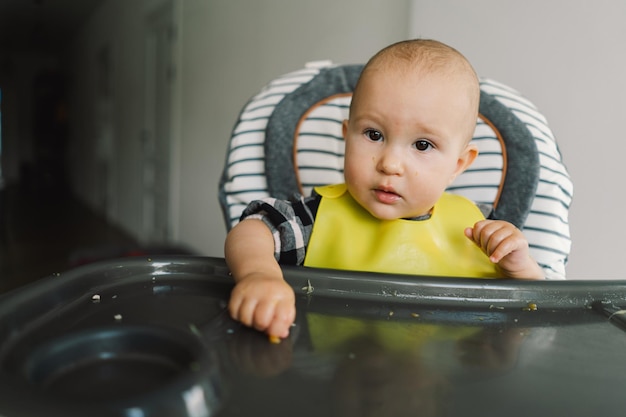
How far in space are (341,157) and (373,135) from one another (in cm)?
31

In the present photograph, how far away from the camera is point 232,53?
3258mm

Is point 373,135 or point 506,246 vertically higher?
point 373,135

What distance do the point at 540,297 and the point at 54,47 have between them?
36.8 feet

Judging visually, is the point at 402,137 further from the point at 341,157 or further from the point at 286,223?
the point at 341,157

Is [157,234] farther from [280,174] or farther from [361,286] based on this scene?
[361,286]

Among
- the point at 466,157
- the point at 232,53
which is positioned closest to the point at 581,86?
the point at 466,157

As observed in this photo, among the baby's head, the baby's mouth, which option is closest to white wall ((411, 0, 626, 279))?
the baby's head

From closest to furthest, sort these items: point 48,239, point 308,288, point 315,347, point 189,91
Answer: point 315,347
point 308,288
point 189,91
point 48,239

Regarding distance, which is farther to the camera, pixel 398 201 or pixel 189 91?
pixel 189 91

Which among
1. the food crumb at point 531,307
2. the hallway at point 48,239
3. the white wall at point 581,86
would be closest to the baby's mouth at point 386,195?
the food crumb at point 531,307

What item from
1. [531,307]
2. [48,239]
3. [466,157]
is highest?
[466,157]

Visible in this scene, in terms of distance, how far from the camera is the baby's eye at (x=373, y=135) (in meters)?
0.79

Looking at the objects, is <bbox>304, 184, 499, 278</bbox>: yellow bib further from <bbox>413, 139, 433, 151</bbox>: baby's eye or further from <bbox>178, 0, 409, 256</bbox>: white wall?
<bbox>178, 0, 409, 256</bbox>: white wall

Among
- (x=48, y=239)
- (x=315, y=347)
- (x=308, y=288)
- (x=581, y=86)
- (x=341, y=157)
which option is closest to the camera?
(x=315, y=347)
